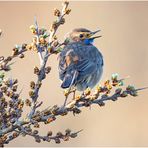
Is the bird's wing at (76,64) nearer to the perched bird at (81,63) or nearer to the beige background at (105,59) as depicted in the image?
the perched bird at (81,63)

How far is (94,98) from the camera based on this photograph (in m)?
4.48

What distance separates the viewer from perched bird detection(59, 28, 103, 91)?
7.00 metres

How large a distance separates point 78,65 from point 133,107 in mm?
4394

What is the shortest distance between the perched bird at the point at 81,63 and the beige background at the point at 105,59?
227 cm

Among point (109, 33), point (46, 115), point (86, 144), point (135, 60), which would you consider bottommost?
point (46, 115)

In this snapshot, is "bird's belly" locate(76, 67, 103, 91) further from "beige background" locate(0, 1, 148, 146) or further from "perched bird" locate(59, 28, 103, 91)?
"beige background" locate(0, 1, 148, 146)

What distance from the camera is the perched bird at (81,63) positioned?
7.00 meters

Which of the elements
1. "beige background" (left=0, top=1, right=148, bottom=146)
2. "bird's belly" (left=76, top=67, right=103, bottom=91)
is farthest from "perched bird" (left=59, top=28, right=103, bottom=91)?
"beige background" (left=0, top=1, right=148, bottom=146)

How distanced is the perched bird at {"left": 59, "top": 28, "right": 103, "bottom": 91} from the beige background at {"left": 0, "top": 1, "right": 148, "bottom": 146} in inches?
89.3

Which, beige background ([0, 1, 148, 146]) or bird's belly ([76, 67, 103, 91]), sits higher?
beige background ([0, 1, 148, 146])

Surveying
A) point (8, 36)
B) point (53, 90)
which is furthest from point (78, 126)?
point (8, 36)

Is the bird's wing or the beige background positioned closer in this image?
the bird's wing

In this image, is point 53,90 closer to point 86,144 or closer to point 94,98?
point 86,144

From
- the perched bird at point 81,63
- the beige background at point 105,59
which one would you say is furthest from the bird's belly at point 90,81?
the beige background at point 105,59
